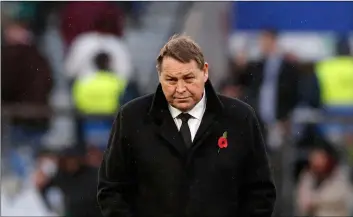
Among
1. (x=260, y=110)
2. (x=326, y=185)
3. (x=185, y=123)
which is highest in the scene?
(x=185, y=123)

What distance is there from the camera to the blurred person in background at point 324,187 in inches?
416

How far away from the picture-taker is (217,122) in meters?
4.72

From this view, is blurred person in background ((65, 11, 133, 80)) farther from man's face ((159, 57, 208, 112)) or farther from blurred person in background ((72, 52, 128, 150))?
man's face ((159, 57, 208, 112))

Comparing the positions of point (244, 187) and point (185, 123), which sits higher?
point (185, 123)

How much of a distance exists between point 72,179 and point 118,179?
594 cm

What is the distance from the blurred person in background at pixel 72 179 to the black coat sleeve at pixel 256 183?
5341 mm

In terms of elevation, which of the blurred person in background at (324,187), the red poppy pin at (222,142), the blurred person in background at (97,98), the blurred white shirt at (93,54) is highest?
the red poppy pin at (222,142)

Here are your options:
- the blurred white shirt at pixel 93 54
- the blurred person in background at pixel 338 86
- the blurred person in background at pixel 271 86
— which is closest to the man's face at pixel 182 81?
the blurred person in background at pixel 271 86

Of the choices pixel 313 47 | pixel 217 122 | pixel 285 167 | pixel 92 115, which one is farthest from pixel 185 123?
pixel 313 47

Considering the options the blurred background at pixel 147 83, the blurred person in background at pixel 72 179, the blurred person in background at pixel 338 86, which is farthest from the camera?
the blurred person in background at pixel 338 86

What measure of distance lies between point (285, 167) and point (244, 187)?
5.87m

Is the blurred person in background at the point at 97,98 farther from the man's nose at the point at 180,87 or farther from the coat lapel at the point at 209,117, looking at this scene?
the man's nose at the point at 180,87

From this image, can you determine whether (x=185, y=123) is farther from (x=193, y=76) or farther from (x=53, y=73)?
(x=53, y=73)

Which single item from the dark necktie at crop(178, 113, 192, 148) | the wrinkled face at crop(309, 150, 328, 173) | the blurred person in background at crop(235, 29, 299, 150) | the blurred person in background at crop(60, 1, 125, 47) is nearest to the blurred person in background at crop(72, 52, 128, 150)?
the blurred person in background at crop(60, 1, 125, 47)
